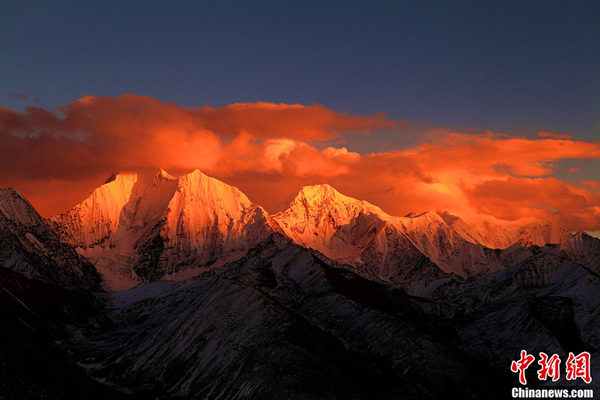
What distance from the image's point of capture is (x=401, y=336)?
494ft

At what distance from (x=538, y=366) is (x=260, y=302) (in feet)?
→ 253

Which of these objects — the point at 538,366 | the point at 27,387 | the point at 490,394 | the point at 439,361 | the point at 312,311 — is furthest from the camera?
the point at 312,311

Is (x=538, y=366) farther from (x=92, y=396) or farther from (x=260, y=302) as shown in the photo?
(x=92, y=396)

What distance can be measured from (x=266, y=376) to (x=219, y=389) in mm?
11822

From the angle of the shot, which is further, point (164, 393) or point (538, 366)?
point (538, 366)

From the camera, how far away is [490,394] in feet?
417

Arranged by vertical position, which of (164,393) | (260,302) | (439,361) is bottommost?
(164,393)

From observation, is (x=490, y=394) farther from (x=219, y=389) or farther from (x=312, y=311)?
(x=312, y=311)

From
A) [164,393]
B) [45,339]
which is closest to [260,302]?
[164,393]

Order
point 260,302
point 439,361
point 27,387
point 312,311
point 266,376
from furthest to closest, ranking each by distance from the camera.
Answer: point 312,311
point 260,302
point 439,361
point 266,376
point 27,387

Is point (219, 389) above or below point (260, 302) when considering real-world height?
below

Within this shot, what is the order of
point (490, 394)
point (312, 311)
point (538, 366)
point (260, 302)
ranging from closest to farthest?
point (490, 394)
point (260, 302)
point (538, 366)
point (312, 311)

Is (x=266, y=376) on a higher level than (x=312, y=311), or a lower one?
lower

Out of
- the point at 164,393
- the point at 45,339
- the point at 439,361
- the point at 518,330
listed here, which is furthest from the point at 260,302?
the point at 518,330
